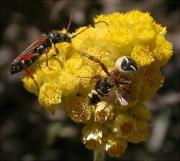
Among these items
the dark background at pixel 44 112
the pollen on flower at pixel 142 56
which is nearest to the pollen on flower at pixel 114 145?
the pollen on flower at pixel 142 56

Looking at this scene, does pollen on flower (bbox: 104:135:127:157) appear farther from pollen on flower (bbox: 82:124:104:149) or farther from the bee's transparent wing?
the bee's transparent wing

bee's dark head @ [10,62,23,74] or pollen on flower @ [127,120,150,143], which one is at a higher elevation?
bee's dark head @ [10,62,23,74]

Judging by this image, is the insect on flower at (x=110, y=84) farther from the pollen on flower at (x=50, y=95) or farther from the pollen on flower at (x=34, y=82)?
the pollen on flower at (x=34, y=82)

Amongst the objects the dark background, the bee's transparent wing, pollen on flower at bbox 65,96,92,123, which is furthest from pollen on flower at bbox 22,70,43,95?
the dark background

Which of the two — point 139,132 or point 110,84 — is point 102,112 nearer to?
point 110,84

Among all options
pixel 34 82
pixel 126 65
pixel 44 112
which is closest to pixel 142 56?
pixel 126 65

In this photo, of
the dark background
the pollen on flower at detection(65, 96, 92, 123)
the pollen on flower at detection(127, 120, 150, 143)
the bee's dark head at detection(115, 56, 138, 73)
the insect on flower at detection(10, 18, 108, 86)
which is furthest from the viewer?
the dark background
